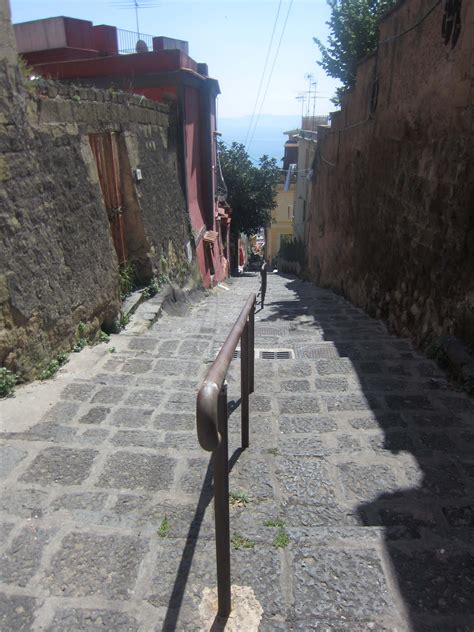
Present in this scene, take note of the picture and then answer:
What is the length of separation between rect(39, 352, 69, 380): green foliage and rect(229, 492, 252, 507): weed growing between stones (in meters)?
1.91

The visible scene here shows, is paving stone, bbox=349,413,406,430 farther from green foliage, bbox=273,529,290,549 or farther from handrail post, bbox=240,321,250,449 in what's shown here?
green foliage, bbox=273,529,290,549

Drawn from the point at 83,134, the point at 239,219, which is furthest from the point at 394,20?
the point at 239,219

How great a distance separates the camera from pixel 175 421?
306cm

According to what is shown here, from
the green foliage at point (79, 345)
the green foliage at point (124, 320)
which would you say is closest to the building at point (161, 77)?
the green foliage at point (124, 320)

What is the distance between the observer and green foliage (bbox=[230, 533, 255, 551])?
202cm

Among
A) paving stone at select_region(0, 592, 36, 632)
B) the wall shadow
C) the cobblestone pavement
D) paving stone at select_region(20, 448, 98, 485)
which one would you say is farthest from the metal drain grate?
paving stone at select_region(0, 592, 36, 632)

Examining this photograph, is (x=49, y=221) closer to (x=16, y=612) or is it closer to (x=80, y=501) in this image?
(x=80, y=501)

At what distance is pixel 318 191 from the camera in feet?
44.5

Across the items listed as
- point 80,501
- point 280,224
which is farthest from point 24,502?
point 280,224

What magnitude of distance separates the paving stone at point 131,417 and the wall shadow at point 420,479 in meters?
1.30

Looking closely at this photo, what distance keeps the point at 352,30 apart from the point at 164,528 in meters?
13.4

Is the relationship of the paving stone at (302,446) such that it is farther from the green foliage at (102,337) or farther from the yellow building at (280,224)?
the yellow building at (280,224)

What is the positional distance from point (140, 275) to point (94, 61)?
643cm

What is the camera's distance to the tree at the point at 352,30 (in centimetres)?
1211
